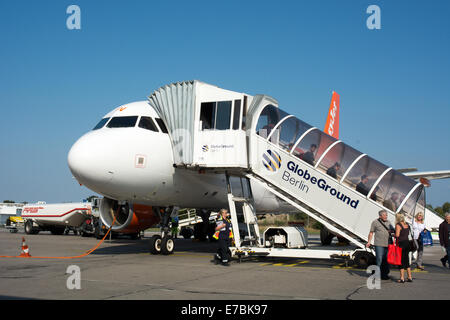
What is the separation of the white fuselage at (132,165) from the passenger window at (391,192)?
16.5 feet

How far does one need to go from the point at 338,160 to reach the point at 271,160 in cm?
178

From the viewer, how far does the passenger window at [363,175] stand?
36.5 feet

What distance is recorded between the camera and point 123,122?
39.0 ft

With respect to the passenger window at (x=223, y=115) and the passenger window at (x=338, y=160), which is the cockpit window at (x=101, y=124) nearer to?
the passenger window at (x=223, y=115)

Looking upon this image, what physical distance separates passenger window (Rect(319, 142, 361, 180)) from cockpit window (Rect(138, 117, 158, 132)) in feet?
15.4

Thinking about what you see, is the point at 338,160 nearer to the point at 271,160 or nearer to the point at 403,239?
the point at 271,160

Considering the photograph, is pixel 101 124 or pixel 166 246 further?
pixel 166 246

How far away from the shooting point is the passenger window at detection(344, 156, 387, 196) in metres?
11.1

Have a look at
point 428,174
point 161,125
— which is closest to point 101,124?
point 161,125

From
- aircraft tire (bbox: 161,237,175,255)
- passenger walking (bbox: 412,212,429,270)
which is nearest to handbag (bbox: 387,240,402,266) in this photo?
passenger walking (bbox: 412,212,429,270)

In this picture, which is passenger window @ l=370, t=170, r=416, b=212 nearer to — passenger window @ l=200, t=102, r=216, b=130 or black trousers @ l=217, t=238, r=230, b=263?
black trousers @ l=217, t=238, r=230, b=263
